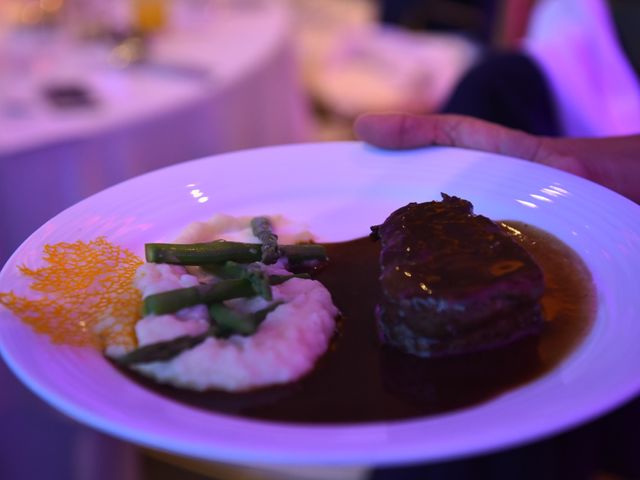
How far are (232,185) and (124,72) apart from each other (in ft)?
6.13

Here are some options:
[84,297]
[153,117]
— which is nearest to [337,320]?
[84,297]

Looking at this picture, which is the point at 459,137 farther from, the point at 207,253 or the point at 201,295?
the point at 201,295

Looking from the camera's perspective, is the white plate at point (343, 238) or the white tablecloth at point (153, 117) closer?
the white plate at point (343, 238)

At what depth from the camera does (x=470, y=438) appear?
108cm

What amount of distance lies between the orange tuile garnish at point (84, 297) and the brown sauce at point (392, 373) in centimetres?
18

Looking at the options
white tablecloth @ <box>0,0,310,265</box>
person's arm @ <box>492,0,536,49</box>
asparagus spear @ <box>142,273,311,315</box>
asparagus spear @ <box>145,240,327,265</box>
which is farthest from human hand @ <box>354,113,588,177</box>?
person's arm @ <box>492,0,536,49</box>

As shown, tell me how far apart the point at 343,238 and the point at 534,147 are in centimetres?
71

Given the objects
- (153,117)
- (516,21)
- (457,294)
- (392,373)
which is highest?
(457,294)

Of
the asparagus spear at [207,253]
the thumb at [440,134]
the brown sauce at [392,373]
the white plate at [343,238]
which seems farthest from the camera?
the thumb at [440,134]

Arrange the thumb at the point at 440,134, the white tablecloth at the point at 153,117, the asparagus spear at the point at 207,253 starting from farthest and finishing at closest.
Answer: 1. the white tablecloth at the point at 153,117
2. the thumb at the point at 440,134
3. the asparagus spear at the point at 207,253

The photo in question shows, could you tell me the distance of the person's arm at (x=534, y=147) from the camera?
2.19m

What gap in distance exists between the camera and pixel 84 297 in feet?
5.12

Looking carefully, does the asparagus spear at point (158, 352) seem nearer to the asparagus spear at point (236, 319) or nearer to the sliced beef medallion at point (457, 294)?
the asparagus spear at point (236, 319)

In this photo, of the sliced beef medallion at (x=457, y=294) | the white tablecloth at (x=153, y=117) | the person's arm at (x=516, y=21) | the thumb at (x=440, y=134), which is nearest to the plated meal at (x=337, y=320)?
the sliced beef medallion at (x=457, y=294)
